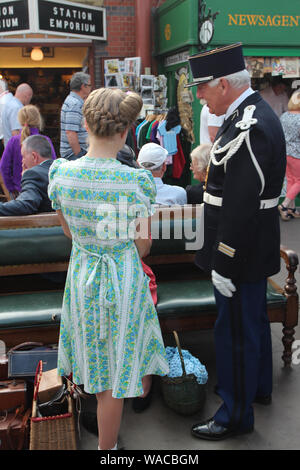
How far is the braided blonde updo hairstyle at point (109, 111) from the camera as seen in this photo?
6.46 ft

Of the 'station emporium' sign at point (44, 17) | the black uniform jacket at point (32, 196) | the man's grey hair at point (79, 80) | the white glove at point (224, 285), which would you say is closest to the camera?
the white glove at point (224, 285)

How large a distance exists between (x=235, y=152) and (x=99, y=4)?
665cm

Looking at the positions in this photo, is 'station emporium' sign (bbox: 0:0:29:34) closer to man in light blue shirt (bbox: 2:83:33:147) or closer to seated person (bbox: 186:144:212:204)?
man in light blue shirt (bbox: 2:83:33:147)

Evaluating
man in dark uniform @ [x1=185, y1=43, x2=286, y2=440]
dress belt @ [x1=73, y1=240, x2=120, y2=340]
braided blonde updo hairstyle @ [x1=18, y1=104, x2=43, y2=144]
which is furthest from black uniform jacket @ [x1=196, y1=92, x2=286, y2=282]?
braided blonde updo hairstyle @ [x1=18, y1=104, x2=43, y2=144]

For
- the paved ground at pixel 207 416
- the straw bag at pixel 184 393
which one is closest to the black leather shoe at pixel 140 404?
the paved ground at pixel 207 416

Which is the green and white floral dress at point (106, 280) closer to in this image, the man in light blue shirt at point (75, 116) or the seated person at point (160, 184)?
the seated person at point (160, 184)

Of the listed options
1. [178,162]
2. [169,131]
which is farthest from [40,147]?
→ [178,162]

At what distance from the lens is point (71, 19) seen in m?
7.39

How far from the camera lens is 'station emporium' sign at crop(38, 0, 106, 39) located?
23.0ft

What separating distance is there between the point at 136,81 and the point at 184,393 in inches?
234

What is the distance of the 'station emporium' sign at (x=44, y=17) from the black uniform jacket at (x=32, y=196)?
14.4ft

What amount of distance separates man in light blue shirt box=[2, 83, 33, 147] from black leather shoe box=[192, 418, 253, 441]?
15.9ft

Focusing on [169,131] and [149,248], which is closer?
[149,248]

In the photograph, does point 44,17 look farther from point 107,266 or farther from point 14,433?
point 14,433
